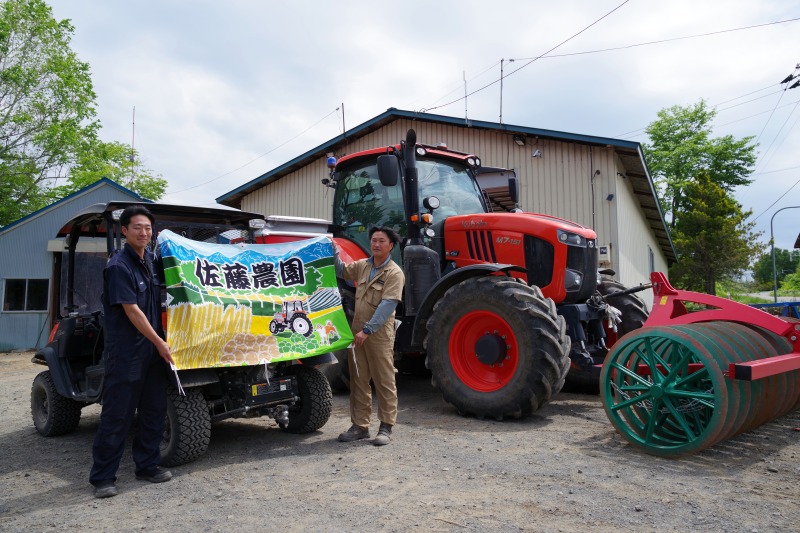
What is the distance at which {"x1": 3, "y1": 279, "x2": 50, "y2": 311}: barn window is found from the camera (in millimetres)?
15797

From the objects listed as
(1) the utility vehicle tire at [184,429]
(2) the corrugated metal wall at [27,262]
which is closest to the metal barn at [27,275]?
(2) the corrugated metal wall at [27,262]

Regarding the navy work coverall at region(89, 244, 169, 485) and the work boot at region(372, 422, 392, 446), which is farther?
the work boot at region(372, 422, 392, 446)

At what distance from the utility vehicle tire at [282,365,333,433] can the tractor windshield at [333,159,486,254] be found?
1982 mm

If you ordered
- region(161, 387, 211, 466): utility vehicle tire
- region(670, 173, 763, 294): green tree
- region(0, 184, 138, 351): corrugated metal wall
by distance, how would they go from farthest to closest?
region(670, 173, 763, 294): green tree → region(0, 184, 138, 351): corrugated metal wall → region(161, 387, 211, 466): utility vehicle tire

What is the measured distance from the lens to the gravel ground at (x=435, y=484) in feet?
10.6

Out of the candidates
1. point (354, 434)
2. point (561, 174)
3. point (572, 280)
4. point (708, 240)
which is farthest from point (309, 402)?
point (708, 240)

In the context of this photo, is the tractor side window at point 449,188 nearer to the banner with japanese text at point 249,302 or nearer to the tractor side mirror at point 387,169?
the tractor side mirror at point 387,169

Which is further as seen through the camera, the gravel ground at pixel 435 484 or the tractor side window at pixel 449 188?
the tractor side window at pixel 449 188

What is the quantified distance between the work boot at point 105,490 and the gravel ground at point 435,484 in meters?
0.06

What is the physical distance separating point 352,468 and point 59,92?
81.5 ft

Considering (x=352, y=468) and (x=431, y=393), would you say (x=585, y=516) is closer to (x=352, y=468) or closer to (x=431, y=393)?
(x=352, y=468)

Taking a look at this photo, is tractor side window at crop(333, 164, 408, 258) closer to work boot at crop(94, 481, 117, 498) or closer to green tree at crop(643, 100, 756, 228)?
work boot at crop(94, 481, 117, 498)

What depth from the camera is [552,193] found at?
1307 centimetres

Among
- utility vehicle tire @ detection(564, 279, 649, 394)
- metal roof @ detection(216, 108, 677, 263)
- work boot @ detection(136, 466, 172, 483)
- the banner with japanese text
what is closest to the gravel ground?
work boot @ detection(136, 466, 172, 483)
